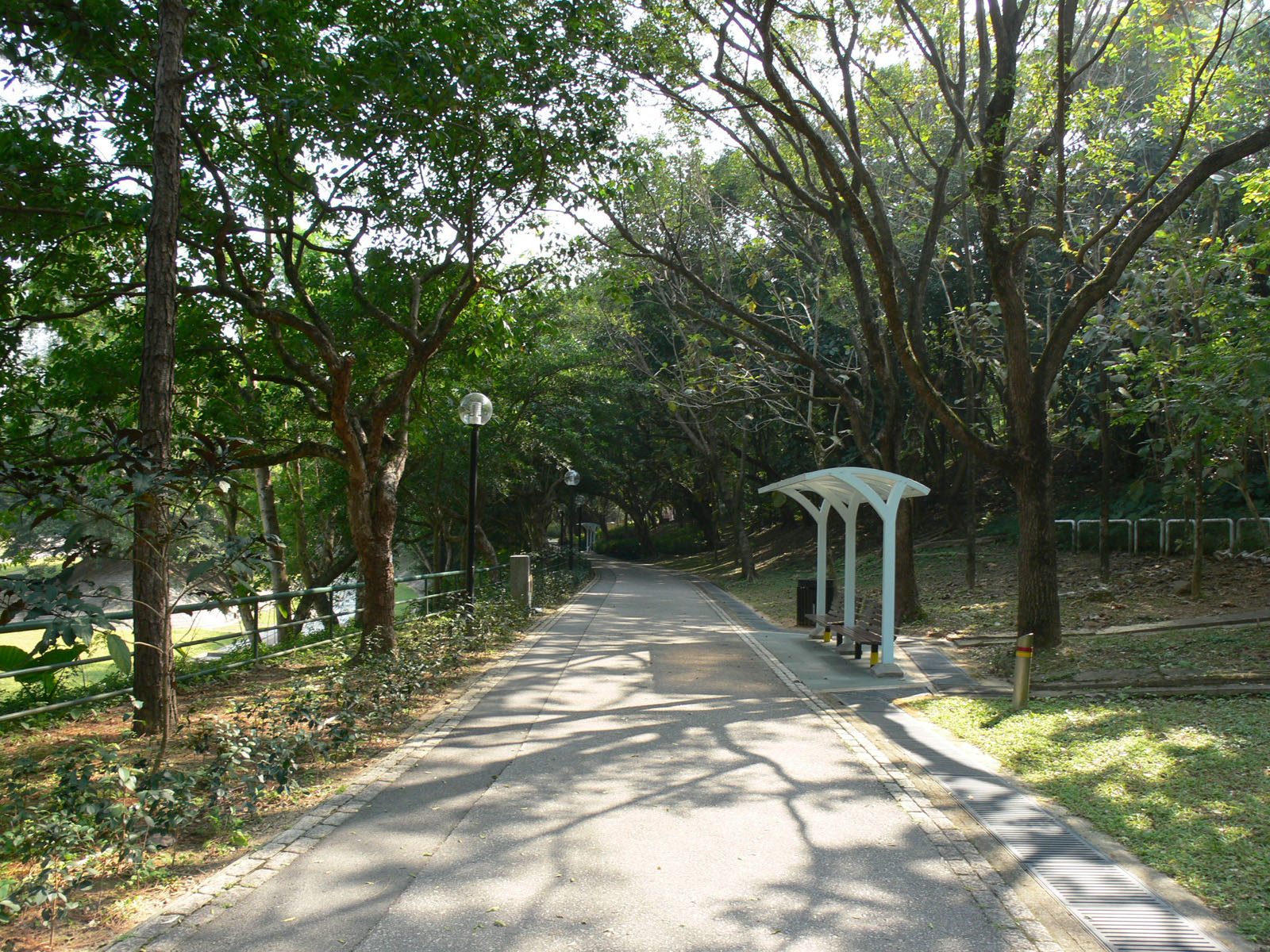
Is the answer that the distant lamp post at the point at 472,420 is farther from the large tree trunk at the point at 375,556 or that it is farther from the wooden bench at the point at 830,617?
the wooden bench at the point at 830,617

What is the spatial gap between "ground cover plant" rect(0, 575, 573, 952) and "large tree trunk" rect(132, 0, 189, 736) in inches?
17.5

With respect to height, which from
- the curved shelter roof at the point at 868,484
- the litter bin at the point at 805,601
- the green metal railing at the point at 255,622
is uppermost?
the curved shelter roof at the point at 868,484

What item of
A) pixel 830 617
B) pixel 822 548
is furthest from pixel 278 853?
pixel 822 548

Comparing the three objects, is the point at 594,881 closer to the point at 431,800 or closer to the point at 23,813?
the point at 431,800

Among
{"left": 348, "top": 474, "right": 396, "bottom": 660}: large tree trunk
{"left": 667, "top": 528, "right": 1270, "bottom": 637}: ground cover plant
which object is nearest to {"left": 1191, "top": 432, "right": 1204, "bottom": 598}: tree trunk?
{"left": 667, "top": 528, "right": 1270, "bottom": 637}: ground cover plant

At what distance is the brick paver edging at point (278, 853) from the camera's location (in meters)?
4.02

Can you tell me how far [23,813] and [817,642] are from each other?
469 inches

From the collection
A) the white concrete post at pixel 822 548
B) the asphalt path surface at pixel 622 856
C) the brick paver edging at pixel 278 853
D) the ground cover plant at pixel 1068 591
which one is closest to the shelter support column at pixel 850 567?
the white concrete post at pixel 822 548

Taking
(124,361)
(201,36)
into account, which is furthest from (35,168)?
(124,361)

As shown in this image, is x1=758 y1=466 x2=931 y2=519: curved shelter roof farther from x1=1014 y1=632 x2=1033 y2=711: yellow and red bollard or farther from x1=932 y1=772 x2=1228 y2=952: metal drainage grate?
x1=932 y1=772 x2=1228 y2=952: metal drainage grate

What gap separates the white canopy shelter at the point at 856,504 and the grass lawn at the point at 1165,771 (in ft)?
5.93

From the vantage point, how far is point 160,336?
264 inches

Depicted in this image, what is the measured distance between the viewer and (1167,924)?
4.25m

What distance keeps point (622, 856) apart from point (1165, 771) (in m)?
4.22
